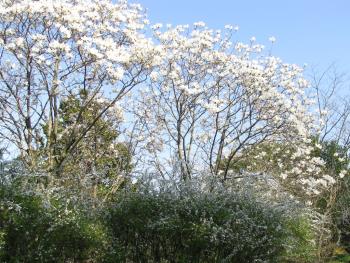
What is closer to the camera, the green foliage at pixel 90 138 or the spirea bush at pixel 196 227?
the spirea bush at pixel 196 227

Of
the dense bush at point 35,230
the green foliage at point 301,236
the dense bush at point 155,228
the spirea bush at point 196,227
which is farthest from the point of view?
the green foliage at point 301,236

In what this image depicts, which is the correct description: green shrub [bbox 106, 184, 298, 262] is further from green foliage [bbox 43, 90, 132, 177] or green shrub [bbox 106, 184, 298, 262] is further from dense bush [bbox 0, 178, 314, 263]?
green foliage [bbox 43, 90, 132, 177]

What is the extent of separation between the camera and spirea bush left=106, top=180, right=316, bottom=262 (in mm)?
7188

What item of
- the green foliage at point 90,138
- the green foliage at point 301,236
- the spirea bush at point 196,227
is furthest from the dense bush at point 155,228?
the green foliage at point 90,138

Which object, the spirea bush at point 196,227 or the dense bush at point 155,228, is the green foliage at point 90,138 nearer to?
the dense bush at point 155,228

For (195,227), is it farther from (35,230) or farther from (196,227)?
(35,230)

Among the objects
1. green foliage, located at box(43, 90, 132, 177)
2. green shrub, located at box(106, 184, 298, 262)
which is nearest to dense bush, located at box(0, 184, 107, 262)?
green shrub, located at box(106, 184, 298, 262)

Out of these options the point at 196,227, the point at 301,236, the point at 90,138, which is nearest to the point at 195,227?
the point at 196,227

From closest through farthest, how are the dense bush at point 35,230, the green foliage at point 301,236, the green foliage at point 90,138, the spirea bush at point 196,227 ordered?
the dense bush at point 35,230 < the spirea bush at point 196,227 < the green foliage at point 301,236 < the green foliage at point 90,138

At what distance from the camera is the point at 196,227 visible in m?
7.12

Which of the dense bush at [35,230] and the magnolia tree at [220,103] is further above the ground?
the magnolia tree at [220,103]

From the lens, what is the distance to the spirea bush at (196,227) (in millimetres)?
7188

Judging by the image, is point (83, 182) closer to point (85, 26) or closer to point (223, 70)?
point (85, 26)

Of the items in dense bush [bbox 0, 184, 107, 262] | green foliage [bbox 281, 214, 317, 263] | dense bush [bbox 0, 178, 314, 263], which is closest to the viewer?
dense bush [bbox 0, 184, 107, 262]
